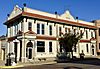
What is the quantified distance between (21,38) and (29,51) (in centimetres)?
267

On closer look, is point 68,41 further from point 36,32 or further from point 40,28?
point 36,32

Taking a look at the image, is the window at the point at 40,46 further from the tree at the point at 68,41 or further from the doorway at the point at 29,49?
the tree at the point at 68,41

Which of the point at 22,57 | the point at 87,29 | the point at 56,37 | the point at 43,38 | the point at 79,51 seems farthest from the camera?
the point at 87,29

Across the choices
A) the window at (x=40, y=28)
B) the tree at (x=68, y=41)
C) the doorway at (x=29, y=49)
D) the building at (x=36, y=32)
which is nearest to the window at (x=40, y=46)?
the building at (x=36, y=32)

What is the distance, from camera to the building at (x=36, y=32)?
2883cm

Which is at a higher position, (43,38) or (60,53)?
(43,38)

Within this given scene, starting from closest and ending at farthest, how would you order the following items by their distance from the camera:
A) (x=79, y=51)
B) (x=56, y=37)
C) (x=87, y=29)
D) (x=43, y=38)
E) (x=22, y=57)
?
(x=22, y=57) < (x=43, y=38) < (x=56, y=37) < (x=79, y=51) < (x=87, y=29)

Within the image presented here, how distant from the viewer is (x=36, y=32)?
99.6 ft

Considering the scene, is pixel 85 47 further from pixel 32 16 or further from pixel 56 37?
pixel 32 16

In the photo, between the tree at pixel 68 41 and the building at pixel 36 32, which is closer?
the building at pixel 36 32

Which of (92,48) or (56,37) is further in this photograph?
(92,48)

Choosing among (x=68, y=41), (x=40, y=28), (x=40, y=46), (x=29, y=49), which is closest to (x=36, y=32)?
(x=40, y=28)

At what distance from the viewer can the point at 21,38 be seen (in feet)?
93.1

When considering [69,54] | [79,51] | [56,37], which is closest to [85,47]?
[79,51]
